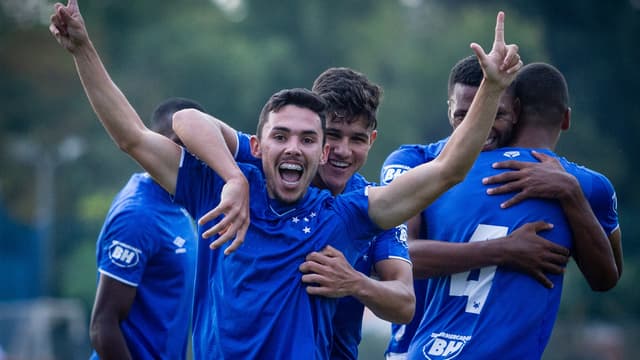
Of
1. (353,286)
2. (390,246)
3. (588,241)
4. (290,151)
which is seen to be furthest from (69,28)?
(588,241)

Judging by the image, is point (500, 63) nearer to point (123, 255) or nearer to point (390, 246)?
point (390, 246)

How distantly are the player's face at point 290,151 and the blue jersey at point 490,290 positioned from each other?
1059 mm

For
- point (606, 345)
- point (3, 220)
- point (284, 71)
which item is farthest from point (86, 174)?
point (606, 345)

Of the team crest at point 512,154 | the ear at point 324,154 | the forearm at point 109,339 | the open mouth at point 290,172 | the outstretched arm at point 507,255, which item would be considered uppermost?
the team crest at point 512,154

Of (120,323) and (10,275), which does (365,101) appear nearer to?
(120,323)

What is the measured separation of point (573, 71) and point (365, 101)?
33362mm

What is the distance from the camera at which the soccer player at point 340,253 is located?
187 inches

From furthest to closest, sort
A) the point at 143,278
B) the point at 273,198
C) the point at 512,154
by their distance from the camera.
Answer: the point at 143,278, the point at 512,154, the point at 273,198

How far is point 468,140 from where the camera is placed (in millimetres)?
4613

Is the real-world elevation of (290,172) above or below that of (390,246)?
above

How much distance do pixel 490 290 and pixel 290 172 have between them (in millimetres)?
1347

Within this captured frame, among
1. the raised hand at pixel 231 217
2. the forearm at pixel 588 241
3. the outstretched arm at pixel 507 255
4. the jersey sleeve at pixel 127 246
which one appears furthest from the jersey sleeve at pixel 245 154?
the forearm at pixel 588 241

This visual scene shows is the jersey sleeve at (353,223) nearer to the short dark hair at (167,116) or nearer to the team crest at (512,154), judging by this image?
the team crest at (512,154)

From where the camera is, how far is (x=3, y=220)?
96.7 ft
